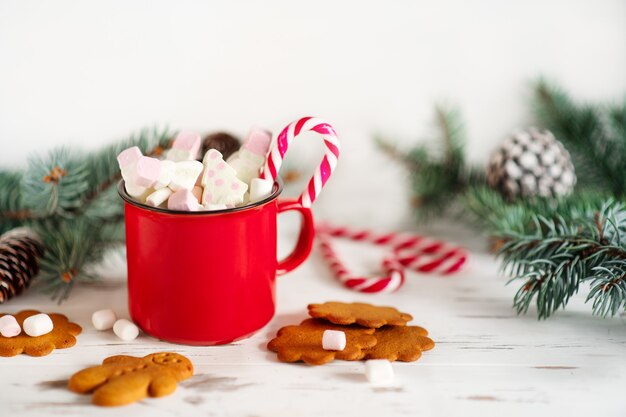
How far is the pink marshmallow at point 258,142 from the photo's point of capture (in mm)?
869

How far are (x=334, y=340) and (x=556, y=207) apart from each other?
442 mm

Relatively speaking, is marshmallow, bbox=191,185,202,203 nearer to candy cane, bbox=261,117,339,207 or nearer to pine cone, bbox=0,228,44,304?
candy cane, bbox=261,117,339,207

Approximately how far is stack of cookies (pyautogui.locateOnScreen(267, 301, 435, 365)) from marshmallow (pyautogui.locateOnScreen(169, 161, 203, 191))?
0.23 m

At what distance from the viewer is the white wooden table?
70cm

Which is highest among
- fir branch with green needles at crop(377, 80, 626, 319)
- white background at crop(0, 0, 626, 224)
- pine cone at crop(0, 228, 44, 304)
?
white background at crop(0, 0, 626, 224)

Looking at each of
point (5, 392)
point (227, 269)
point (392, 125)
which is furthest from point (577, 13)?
point (5, 392)

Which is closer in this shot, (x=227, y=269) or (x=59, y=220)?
(x=227, y=269)

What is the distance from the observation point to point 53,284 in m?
0.97

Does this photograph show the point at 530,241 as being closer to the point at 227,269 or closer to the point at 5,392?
the point at 227,269

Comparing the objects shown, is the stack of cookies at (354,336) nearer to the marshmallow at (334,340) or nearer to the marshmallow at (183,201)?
the marshmallow at (334,340)

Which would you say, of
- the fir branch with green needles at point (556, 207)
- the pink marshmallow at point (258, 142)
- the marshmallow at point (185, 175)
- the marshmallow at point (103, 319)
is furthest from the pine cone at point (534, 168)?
the marshmallow at point (103, 319)

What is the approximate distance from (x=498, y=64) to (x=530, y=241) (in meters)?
0.46

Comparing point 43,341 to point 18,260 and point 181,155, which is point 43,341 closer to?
point 18,260

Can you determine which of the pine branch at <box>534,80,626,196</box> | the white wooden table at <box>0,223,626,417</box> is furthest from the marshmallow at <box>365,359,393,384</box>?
the pine branch at <box>534,80,626,196</box>
